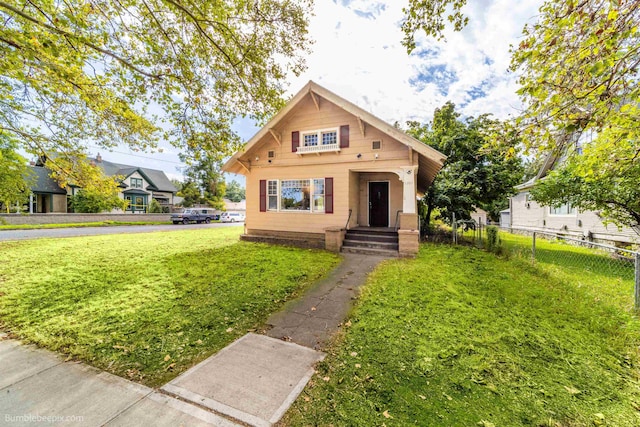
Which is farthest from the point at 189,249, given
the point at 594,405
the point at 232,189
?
the point at 232,189

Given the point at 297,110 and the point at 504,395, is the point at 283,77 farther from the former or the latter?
the point at 504,395

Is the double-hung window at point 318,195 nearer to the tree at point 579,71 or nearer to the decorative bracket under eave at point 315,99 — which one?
the decorative bracket under eave at point 315,99

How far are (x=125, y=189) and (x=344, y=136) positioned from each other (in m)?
29.1

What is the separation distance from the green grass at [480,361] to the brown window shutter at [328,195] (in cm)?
522

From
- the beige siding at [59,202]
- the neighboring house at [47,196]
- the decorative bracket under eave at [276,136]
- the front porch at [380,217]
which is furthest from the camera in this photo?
the beige siding at [59,202]

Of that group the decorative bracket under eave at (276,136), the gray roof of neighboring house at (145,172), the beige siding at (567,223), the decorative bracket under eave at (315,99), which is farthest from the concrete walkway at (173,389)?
the gray roof of neighboring house at (145,172)

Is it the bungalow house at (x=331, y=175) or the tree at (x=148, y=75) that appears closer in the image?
the tree at (x=148, y=75)

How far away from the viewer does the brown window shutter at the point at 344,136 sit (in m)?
9.81

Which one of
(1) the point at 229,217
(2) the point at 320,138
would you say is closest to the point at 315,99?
(2) the point at 320,138

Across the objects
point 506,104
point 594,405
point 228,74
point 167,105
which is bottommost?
point 594,405

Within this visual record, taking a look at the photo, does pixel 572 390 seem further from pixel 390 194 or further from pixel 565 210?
pixel 565 210

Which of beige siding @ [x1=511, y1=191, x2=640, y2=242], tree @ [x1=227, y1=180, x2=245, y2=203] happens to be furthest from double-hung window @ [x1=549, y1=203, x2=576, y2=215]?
tree @ [x1=227, y1=180, x2=245, y2=203]

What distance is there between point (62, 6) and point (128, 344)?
256 inches

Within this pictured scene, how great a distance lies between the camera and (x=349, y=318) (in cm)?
396
